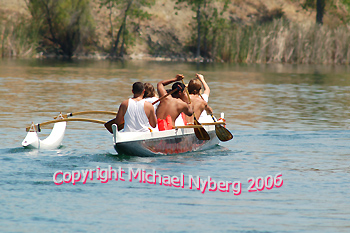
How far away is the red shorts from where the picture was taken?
11977 mm

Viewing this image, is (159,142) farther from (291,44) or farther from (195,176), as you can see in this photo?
(291,44)

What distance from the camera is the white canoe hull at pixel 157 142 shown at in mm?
10906

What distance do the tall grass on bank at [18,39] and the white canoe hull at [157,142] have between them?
36545 millimetres

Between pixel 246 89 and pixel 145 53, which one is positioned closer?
pixel 246 89

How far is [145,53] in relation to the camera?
59.6 metres

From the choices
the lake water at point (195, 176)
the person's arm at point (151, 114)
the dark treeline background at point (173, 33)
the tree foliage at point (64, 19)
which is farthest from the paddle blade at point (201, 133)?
the tree foliage at point (64, 19)

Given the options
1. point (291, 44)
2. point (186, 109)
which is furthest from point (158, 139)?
point (291, 44)

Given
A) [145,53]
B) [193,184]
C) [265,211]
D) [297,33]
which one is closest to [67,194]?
[193,184]

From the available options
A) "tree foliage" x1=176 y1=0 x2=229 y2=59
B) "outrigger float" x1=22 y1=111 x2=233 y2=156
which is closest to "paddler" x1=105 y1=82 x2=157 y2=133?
"outrigger float" x1=22 y1=111 x2=233 y2=156

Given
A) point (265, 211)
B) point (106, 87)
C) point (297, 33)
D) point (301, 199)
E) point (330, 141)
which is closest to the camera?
point (265, 211)

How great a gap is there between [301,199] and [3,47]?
42.7m

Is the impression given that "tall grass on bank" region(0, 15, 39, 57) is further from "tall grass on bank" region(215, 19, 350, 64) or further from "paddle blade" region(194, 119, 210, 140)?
"paddle blade" region(194, 119, 210, 140)

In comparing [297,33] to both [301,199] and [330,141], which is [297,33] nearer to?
[330,141]

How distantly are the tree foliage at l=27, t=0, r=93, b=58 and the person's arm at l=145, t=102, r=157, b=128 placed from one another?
137 ft
